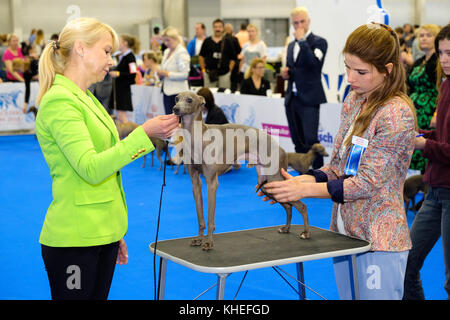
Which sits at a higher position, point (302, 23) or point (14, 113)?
point (302, 23)

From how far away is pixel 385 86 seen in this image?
7.53 feet

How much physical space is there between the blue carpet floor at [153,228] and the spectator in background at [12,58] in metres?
4.34

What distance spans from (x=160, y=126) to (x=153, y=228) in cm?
356

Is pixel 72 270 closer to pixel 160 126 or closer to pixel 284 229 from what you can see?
pixel 160 126

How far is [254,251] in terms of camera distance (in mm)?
2408

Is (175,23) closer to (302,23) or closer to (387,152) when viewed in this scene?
(302,23)

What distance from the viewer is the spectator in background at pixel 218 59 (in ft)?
35.5

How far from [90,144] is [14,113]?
37.8 ft

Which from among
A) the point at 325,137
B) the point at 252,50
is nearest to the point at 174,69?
the point at 325,137

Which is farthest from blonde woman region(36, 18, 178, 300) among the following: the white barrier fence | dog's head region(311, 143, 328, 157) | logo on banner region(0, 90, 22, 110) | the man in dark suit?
logo on banner region(0, 90, 22, 110)

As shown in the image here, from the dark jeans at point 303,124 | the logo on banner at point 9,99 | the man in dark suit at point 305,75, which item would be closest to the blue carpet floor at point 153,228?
the dark jeans at point 303,124

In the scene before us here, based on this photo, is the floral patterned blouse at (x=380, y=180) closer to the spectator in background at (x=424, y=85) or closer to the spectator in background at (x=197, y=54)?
the spectator in background at (x=424, y=85)

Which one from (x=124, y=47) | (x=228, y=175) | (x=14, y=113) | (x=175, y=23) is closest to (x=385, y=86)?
(x=228, y=175)
